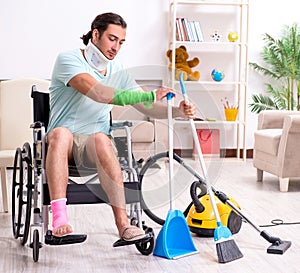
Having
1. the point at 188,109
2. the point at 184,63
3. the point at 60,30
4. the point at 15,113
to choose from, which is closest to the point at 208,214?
the point at 188,109

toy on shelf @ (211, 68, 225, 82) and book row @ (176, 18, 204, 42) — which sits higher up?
book row @ (176, 18, 204, 42)

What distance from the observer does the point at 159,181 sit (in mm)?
3303

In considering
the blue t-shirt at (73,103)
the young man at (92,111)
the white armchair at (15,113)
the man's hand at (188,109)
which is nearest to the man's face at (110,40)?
the young man at (92,111)

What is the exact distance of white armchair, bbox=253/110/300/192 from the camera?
175 inches

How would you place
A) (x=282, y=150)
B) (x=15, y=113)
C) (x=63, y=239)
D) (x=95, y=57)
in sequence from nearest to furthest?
(x=63, y=239), (x=95, y=57), (x=15, y=113), (x=282, y=150)

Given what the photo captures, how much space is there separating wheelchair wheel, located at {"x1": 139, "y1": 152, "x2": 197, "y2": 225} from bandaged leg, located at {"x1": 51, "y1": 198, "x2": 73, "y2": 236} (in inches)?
17.9

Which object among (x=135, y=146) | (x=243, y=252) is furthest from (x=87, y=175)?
(x=243, y=252)

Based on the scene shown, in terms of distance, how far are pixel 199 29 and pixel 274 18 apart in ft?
2.55

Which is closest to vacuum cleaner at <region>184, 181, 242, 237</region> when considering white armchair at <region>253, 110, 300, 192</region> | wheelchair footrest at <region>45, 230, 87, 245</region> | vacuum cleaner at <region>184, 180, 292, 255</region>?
vacuum cleaner at <region>184, 180, 292, 255</region>

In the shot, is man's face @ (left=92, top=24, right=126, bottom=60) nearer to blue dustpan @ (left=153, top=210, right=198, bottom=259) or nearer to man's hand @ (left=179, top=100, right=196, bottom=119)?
man's hand @ (left=179, top=100, right=196, bottom=119)

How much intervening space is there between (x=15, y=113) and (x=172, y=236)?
1.63 m

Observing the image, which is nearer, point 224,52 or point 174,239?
point 174,239

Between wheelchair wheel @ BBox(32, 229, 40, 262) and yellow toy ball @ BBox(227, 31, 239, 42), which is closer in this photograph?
wheelchair wheel @ BBox(32, 229, 40, 262)

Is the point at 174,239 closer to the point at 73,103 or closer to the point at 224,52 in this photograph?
the point at 73,103
